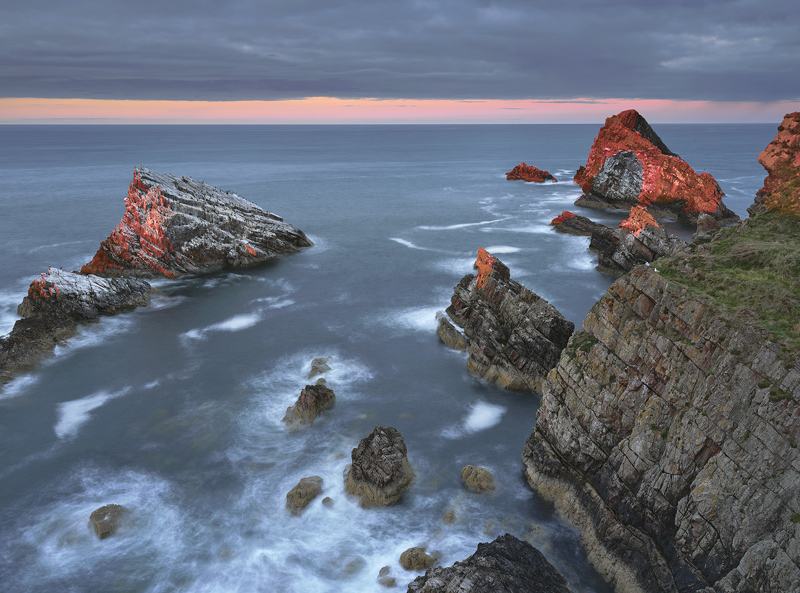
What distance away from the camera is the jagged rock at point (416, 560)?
2664 cm

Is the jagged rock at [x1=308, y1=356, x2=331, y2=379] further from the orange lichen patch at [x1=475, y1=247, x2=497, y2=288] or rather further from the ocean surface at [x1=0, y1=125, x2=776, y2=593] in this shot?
the orange lichen patch at [x1=475, y1=247, x2=497, y2=288]

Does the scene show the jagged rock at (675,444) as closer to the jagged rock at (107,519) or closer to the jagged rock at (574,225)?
the jagged rock at (107,519)

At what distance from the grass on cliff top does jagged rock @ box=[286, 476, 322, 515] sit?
2329 cm

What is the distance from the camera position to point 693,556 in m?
22.7

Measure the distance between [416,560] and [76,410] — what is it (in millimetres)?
30131

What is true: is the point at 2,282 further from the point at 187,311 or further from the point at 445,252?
the point at 445,252

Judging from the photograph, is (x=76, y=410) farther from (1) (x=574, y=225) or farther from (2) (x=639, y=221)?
(1) (x=574, y=225)

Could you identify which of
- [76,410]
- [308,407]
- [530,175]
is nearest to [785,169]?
[308,407]

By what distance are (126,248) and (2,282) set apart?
16673mm

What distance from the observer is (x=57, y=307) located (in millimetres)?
53500

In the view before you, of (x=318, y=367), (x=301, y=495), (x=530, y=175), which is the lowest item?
(x=301, y=495)

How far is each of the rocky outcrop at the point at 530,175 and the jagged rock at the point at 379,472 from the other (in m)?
139

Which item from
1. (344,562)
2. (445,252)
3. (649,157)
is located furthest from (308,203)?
(344,562)

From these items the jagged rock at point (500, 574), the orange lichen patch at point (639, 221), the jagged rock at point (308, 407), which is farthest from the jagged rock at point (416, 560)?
the orange lichen patch at point (639, 221)
